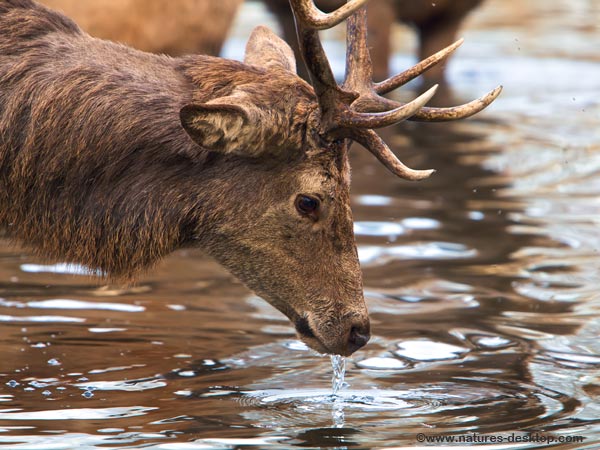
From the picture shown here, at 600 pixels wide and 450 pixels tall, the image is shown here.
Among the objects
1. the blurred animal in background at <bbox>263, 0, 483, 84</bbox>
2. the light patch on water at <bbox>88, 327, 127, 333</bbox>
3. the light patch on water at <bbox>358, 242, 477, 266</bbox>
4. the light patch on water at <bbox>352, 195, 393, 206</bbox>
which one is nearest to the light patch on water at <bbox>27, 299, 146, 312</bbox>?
the light patch on water at <bbox>88, 327, 127, 333</bbox>

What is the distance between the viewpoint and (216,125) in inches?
206

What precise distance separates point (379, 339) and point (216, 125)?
188 centimetres

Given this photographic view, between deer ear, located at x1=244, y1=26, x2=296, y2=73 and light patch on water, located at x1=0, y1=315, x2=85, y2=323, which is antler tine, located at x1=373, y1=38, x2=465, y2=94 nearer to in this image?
deer ear, located at x1=244, y1=26, x2=296, y2=73

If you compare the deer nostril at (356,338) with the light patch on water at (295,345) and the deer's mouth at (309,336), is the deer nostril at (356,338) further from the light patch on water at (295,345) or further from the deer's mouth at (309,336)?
the light patch on water at (295,345)

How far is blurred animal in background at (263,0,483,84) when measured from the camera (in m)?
13.2

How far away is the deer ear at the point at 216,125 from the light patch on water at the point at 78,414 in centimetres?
114

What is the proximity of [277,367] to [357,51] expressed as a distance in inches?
60.2

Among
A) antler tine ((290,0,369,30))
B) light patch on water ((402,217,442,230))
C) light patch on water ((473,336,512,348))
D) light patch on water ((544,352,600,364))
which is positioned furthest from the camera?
light patch on water ((402,217,442,230))

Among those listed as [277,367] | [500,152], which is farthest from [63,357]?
[500,152]

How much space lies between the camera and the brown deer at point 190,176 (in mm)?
5578

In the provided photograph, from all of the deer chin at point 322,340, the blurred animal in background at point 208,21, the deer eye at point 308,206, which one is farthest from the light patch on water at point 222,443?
the blurred animal in background at point 208,21

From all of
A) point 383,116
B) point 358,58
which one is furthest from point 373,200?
point 383,116

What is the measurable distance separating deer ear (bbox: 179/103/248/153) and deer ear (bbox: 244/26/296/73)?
0.68m

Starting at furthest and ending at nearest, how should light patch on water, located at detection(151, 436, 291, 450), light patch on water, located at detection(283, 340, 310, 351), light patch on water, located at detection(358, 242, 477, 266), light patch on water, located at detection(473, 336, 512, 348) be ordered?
1. light patch on water, located at detection(358, 242, 477, 266)
2. light patch on water, located at detection(473, 336, 512, 348)
3. light patch on water, located at detection(283, 340, 310, 351)
4. light patch on water, located at detection(151, 436, 291, 450)
